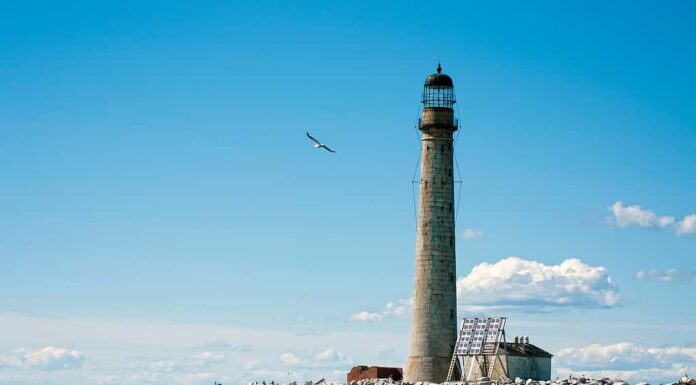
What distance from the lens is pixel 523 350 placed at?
3270 inches

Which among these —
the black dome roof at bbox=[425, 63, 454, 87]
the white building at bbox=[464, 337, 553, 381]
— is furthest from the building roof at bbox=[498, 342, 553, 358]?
the black dome roof at bbox=[425, 63, 454, 87]

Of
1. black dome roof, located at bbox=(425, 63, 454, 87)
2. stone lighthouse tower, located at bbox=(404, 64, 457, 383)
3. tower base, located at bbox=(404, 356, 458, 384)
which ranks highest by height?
black dome roof, located at bbox=(425, 63, 454, 87)

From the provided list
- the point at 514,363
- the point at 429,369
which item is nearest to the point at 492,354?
the point at 514,363

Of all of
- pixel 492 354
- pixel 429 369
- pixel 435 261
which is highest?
pixel 435 261

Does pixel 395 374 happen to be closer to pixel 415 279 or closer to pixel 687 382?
pixel 415 279

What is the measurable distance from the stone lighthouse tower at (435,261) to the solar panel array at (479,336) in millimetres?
1341

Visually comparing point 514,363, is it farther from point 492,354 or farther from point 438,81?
point 438,81

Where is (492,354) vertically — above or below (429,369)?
above

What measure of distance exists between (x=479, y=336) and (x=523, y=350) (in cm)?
279

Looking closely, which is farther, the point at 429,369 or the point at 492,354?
the point at 429,369

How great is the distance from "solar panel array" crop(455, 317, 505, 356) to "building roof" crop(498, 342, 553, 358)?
710 millimetres

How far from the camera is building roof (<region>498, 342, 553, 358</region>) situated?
82000 millimetres

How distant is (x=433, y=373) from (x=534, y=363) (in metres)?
5.72

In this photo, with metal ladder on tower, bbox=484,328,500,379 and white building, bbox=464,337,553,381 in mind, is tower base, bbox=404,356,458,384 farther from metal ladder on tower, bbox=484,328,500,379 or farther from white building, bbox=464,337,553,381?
metal ladder on tower, bbox=484,328,500,379
